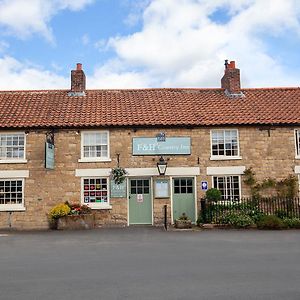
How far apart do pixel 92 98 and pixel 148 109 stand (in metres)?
3.47

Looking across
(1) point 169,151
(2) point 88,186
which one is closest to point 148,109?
(1) point 169,151

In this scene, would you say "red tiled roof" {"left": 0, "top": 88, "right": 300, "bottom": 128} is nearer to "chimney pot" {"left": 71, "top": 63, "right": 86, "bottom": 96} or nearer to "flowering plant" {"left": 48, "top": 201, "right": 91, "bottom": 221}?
"chimney pot" {"left": 71, "top": 63, "right": 86, "bottom": 96}

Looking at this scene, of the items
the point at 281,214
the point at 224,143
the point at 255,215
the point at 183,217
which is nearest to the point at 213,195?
the point at 183,217

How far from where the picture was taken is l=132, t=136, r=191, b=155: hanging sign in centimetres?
1878

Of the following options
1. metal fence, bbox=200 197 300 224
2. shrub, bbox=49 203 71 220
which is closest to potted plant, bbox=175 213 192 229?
metal fence, bbox=200 197 300 224

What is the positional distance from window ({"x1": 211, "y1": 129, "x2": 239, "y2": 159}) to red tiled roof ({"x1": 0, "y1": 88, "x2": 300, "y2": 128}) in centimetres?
59

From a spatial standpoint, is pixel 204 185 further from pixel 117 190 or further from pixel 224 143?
pixel 117 190

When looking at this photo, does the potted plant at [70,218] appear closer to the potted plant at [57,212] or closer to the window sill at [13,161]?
the potted plant at [57,212]

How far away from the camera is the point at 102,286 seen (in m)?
7.10

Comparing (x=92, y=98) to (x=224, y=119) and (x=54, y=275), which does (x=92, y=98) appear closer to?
(x=224, y=119)

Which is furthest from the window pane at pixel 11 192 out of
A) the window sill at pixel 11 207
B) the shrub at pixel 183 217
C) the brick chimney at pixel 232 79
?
the brick chimney at pixel 232 79

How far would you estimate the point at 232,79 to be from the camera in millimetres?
21984

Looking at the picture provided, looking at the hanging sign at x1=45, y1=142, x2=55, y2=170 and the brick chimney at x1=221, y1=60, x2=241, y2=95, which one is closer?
the hanging sign at x1=45, y1=142, x2=55, y2=170

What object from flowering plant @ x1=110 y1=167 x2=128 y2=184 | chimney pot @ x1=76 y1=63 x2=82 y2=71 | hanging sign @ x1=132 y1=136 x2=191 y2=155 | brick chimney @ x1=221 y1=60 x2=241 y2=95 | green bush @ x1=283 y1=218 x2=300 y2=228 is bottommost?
green bush @ x1=283 y1=218 x2=300 y2=228
